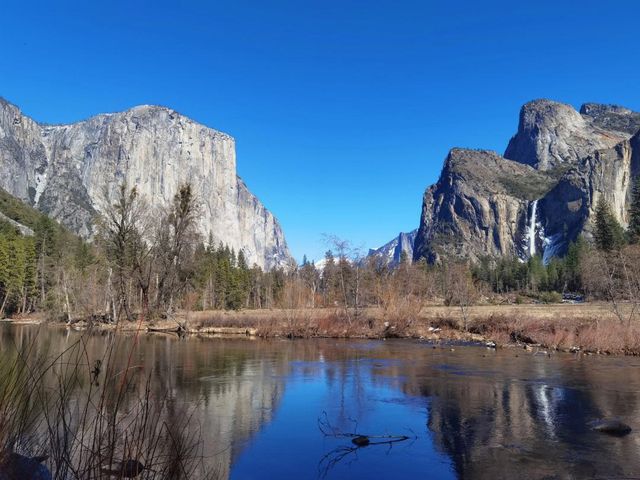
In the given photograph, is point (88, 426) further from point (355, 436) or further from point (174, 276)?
point (174, 276)

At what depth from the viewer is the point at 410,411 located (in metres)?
14.6

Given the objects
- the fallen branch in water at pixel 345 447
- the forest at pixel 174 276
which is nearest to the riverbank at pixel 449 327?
the forest at pixel 174 276

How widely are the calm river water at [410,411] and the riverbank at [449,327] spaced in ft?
11.2

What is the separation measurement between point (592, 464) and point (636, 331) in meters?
22.7

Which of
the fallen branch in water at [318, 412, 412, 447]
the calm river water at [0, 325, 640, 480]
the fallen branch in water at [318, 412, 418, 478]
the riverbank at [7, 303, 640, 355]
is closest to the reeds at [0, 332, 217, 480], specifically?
the calm river water at [0, 325, 640, 480]

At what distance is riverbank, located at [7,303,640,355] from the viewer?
29875 millimetres

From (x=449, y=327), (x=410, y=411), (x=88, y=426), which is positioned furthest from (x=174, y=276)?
(x=88, y=426)

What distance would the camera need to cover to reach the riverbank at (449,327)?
98.0 ft

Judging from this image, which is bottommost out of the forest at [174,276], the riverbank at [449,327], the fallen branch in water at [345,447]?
the fallen branch in water at [345,447]

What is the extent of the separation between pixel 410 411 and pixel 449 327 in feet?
89.3

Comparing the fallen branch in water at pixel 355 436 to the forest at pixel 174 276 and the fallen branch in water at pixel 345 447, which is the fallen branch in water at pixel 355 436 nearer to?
the fallen branch in water at pixel 345 447

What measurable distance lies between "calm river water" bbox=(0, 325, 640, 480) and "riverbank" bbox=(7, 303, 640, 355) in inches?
135

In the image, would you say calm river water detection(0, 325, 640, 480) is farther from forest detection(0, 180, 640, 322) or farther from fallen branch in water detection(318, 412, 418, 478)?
forest detection(0, 180, 640, 322)

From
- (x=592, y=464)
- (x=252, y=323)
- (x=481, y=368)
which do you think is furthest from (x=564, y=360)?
(x=252, y=323)
